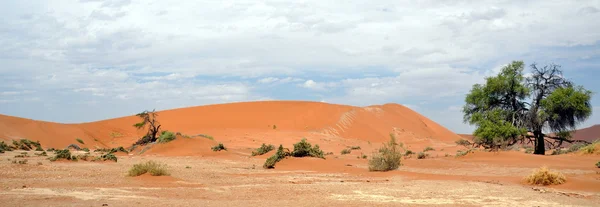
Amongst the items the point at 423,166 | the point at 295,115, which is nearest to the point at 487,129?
the point at 423,166

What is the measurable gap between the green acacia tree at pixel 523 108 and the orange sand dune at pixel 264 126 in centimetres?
1186

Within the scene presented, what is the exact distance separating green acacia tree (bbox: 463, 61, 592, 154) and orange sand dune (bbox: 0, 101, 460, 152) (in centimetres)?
1186

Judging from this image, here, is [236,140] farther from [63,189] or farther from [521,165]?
[63,189]

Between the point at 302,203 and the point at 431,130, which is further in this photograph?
the point at 431,130

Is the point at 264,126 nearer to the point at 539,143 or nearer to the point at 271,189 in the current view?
the point at 539,143

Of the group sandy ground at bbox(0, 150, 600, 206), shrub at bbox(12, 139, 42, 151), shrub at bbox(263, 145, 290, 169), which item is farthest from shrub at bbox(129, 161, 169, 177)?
shrub at bbox(12, 139, 42, 151)

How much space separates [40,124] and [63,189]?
3768cm

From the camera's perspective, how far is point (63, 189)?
40.6 feet

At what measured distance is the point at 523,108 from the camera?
30.4 metres

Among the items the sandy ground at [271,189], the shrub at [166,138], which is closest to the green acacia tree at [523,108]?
the sandy ground at [271,189]

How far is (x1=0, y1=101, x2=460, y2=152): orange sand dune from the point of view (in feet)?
143

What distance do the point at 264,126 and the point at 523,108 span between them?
31.5m

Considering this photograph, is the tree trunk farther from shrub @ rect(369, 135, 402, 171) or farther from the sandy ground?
shrub @ rect(369, 135, 402, 171)

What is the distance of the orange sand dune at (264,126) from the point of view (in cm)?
4362
